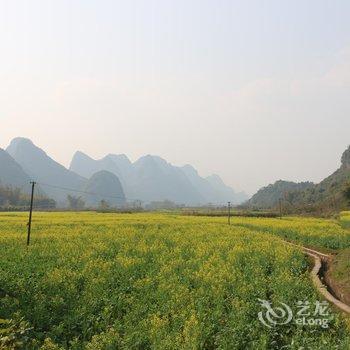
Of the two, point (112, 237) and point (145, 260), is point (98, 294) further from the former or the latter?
point (112, 237)

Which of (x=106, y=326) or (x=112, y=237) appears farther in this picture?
(x=112, y=237)

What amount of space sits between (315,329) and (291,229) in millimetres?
30764

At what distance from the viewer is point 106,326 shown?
1460cm

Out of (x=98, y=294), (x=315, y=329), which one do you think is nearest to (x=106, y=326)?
(x=98, y=294)

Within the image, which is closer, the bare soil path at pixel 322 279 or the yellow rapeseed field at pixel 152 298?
the yellow rapeseed field at pixel 152 298

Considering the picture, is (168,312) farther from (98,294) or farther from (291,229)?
(291,229)

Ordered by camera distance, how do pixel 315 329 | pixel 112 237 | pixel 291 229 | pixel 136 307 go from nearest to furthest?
pixel 315 329 < pixel 136 307 < pixel 112 237 < pixel 291 229

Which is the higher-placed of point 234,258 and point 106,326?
point 234,258

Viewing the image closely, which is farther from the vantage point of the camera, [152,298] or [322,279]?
[322,279]

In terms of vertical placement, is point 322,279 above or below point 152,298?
above

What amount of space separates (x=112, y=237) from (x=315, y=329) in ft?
75.9

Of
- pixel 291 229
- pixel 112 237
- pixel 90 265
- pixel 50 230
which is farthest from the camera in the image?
pixel 291 229

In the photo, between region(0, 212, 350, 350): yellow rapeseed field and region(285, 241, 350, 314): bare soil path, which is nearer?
region(0, 212, 350, 350): yellow rapeseed field

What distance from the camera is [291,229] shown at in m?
42.8
